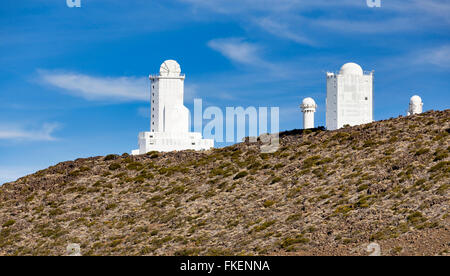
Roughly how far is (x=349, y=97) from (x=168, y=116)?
25.8 m

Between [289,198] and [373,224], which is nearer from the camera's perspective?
[373,224]

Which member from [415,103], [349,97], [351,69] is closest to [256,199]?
[349,97]

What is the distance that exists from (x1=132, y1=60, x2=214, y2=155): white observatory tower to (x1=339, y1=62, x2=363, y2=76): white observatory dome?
19.9 meters

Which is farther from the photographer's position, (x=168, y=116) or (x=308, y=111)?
(x=168, y=116)

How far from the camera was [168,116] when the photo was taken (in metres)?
82.6

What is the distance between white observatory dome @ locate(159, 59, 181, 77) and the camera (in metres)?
83.6

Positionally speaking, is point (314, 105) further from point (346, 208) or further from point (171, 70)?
point (346, 208)

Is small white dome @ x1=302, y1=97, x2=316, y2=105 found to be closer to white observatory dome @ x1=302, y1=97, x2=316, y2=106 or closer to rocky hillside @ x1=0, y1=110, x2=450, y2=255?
white observatory dome @ x1=302, y1=97, x2=316, y2=106

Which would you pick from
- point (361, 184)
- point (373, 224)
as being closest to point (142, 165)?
point (361, 184)

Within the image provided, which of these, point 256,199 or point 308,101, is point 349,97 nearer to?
point 308,101

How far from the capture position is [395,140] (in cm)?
4738

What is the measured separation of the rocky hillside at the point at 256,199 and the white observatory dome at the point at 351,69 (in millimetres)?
14204
